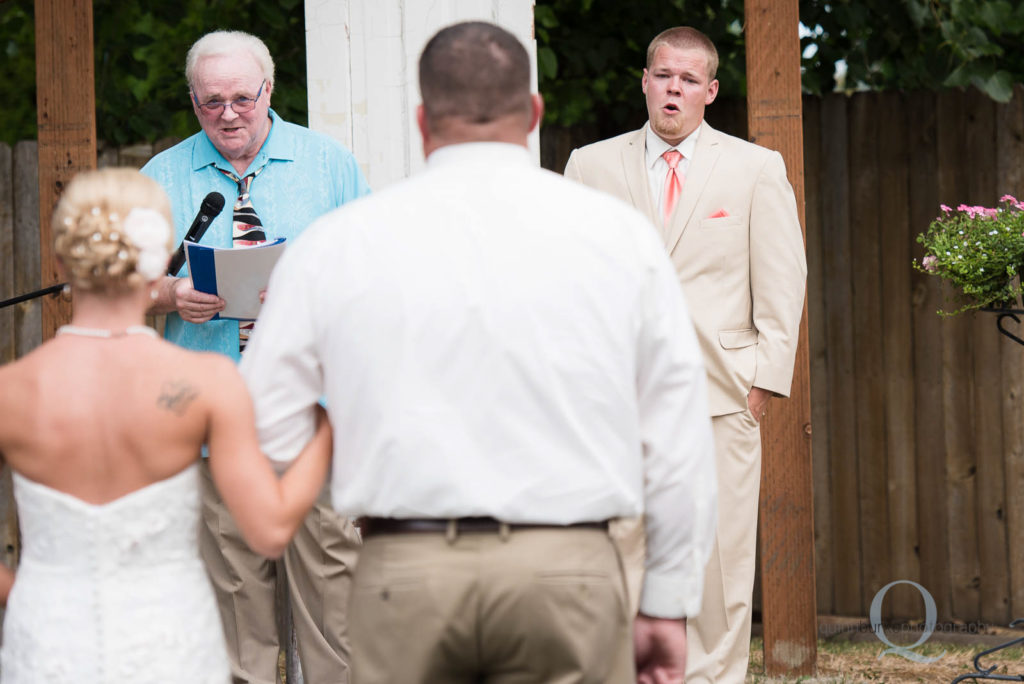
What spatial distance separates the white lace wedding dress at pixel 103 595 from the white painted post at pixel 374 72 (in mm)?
2174

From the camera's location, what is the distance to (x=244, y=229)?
3.72 m

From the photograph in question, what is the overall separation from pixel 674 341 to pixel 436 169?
488 millimetres

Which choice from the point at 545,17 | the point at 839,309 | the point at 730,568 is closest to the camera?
the point at 730,568

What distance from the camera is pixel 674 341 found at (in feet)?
6.92

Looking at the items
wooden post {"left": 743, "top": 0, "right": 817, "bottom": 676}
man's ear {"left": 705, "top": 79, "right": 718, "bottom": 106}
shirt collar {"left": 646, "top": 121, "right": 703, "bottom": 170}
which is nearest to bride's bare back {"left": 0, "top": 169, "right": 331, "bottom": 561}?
shirt collar {"left": 646, "top": 121, "right": 703, "bottom": 170}

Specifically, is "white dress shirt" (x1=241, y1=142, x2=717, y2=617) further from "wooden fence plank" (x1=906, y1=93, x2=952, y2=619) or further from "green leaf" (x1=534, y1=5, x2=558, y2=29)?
"green leaf" (x1=534, y1=5, x2=558, y2=29)

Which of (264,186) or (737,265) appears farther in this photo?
(737,265)

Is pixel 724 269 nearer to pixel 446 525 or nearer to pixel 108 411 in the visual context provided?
pixel 446 525

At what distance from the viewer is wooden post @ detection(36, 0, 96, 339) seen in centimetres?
455

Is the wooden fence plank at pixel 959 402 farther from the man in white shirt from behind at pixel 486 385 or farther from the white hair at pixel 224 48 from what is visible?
the man in white shirt from behind at pixel 486 385

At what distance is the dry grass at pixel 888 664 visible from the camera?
15.6 feet

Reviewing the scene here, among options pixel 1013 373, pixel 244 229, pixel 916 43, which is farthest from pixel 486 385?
pixel 916 43

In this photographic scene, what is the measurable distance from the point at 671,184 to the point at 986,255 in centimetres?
109

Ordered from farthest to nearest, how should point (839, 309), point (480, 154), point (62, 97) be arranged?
point (839, 309), point (62, 97), point (480, 154)
